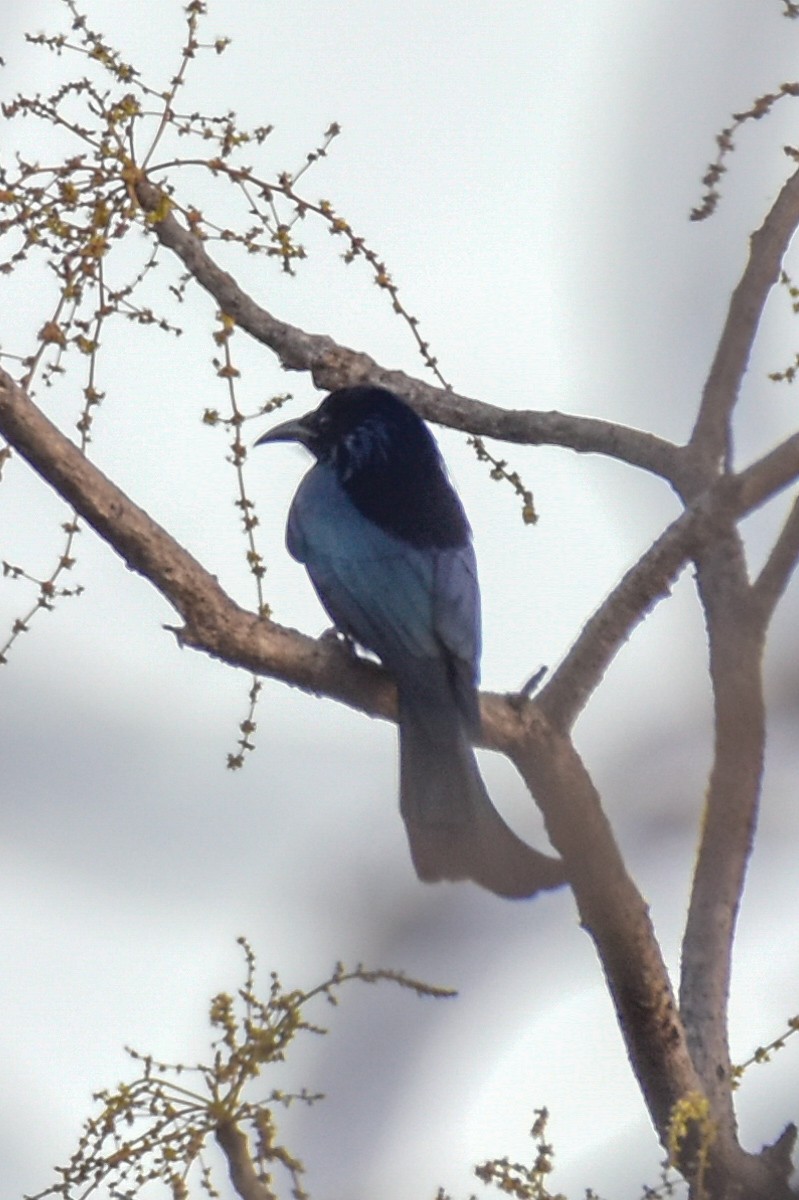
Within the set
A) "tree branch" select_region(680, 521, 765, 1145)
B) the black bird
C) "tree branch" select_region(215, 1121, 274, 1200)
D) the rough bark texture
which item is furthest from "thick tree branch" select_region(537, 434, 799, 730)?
"tree branch" select_region(215, 1121, 274, 1200)

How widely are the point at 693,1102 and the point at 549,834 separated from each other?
58 centimetres

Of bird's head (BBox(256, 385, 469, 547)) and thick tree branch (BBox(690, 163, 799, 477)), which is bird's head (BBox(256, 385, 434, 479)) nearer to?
bird's head (BBox(256, 385, 469, 547))

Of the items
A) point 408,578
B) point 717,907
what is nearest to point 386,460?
point 408,578

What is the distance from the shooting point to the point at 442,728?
413 cm

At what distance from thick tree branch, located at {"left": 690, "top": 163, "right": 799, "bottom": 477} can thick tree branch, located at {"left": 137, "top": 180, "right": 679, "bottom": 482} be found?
98 mm

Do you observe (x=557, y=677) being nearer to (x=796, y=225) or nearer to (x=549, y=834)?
(x=549, y=834)

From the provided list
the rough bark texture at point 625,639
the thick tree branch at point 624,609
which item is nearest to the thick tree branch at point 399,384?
the rough bark texture at point 625,639

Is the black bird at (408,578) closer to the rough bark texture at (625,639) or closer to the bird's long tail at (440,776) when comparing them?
the bird's long tail at (440,776)

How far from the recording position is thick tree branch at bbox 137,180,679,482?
166 inches

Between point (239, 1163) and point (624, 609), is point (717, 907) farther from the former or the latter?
point (239, 1163)

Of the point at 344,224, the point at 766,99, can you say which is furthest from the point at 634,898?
the point at 344,224

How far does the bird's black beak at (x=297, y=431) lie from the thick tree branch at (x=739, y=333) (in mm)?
1803

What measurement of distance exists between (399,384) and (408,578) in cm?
76

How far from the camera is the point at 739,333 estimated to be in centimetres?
350
